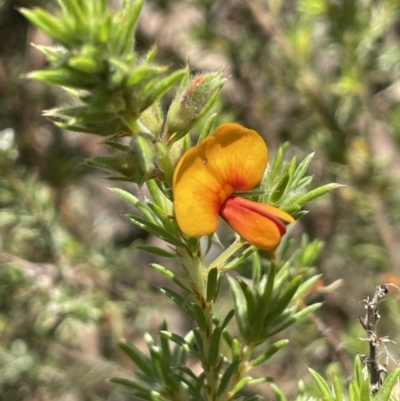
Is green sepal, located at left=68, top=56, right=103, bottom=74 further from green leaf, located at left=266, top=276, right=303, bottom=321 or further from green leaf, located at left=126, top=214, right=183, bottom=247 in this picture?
green leaf, located at left=266, top=276, right=303, bottom=321

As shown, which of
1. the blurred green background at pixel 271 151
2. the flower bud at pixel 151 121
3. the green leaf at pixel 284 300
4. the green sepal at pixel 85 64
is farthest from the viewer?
the blurred green background at pixel 271 151

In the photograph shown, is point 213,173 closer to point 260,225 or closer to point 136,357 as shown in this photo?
point 260,225

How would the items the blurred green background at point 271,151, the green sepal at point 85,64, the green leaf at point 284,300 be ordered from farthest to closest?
the blurred green background at point 271,151
the green leaf at point 284,300
the green sepal at point 85,64

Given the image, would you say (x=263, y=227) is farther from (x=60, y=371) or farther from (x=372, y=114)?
(x=60, y=371)

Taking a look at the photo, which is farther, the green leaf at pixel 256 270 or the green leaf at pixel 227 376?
the green leaf at pixel 256 270

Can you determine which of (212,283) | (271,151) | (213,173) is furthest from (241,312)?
(271,151)

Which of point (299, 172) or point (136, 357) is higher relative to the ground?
point (299, 172)

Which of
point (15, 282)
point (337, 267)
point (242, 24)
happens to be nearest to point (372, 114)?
point (337, 267)

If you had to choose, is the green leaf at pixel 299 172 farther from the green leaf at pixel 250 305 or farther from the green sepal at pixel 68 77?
the green sepal at pixel 68 77

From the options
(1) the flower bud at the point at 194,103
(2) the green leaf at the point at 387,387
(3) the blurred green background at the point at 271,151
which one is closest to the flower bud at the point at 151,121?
(1) the flower bud at the point at 194,103
